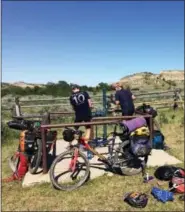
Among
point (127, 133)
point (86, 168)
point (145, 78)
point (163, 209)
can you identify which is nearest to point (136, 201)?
point (163, 209)

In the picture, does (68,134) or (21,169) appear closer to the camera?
(68,134)

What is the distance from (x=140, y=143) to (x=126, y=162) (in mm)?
509

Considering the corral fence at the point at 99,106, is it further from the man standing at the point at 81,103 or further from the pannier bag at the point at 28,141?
the pannier bag at the point at 28,141

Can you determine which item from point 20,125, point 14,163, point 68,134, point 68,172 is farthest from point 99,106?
point 68,134

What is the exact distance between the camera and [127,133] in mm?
7254

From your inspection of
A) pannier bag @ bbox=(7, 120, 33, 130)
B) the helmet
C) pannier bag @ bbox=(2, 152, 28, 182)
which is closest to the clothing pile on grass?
the helmet

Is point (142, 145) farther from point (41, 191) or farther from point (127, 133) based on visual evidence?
point (41, 191)

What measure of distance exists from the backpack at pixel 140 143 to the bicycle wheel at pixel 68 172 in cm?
105

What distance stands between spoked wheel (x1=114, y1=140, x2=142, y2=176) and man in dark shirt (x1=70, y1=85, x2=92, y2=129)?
1705 millimetres

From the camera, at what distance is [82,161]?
6.72 meters

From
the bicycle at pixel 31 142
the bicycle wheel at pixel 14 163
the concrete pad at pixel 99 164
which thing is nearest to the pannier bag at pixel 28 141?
the bicycle at pixel 31 142

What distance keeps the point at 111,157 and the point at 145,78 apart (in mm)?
41549

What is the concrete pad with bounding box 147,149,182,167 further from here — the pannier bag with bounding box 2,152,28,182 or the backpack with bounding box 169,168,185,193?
the pannier bag with bounding box 2,152,28,182

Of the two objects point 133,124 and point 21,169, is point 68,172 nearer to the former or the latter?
point 21,169
